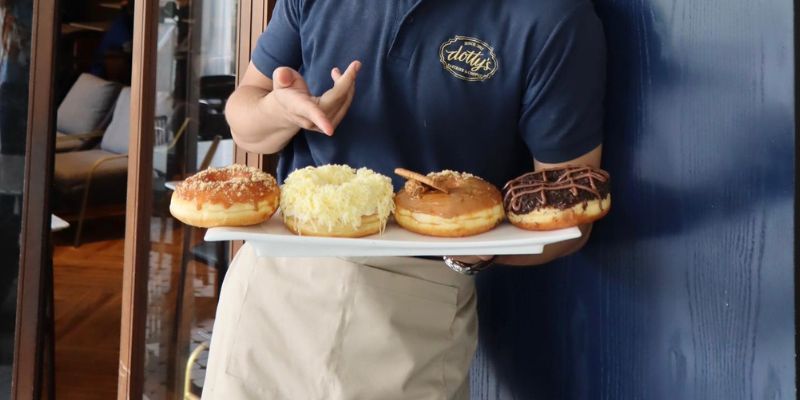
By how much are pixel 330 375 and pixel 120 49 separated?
5.15 meters

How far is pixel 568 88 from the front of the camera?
3.54ft

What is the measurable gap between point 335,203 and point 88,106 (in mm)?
4508

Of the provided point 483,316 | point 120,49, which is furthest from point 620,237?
point 120,49

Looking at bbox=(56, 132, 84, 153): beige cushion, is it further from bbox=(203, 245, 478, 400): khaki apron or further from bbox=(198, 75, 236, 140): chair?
bbox=(203, 245, 478, 400): khaki apron

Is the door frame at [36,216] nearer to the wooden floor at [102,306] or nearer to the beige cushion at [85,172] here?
the wooden floor at [102,306]

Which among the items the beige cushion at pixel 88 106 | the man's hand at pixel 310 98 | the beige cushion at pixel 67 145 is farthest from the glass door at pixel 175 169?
the beige cushion at pixel 88 106

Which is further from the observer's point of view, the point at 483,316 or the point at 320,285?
the point at 483,316

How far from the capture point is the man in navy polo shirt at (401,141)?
1.04 meters

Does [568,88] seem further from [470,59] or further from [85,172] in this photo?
[85,172]

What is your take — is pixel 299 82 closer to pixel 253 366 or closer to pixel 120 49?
pixel 253 366

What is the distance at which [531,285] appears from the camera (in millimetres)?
1303

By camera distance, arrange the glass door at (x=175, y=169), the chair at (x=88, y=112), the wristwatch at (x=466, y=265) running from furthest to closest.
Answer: the chair at (x=88, y=112)
the glass door at (x=175, y=169)
the wristwatch at (x=466, y=265)

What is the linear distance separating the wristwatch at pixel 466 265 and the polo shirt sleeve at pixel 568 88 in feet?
0.55

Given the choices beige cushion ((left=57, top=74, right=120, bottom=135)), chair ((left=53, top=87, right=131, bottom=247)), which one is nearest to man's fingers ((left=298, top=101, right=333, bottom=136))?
chair ((left=53, top=87, right=131, bottom=247))
